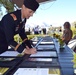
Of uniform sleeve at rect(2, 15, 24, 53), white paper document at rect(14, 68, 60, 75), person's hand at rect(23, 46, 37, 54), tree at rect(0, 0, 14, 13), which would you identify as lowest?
white paper document at rect(14, 68, 60, 75)

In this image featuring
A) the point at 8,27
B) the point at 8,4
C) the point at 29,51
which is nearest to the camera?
the point at 8,27

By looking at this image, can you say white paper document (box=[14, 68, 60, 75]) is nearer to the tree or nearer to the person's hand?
the person's hand

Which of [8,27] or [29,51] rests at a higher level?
[8,27]

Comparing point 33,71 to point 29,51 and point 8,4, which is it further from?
point 8,4

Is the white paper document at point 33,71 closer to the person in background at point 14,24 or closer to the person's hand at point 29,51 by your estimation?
the person in background at point 14,24

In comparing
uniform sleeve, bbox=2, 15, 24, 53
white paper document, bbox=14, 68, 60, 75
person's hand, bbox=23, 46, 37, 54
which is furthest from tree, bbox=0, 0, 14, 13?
white paper document, bbox=14, 68, 60, 75

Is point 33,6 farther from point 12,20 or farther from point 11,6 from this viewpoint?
point 11,6

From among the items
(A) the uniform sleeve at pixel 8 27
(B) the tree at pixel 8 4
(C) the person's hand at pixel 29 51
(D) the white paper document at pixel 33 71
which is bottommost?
(D) the white paper document at pixel 33 71

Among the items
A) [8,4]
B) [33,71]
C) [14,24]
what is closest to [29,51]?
[14,24]

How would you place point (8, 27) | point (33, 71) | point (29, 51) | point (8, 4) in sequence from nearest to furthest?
point (33, 71)
point (8, 27)
point (29, 51)
point (8, 4)

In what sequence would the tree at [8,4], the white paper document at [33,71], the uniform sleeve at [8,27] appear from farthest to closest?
the tree at [8,4] < the uniform sleeve at [8,27] < the white paper document at [33,71]

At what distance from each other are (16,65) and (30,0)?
0.71 m

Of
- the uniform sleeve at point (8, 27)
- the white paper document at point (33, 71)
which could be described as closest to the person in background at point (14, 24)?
the uniform sleeve at point (8, 27)

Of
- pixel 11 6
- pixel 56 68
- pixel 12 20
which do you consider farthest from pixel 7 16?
pixel 11 6
